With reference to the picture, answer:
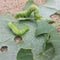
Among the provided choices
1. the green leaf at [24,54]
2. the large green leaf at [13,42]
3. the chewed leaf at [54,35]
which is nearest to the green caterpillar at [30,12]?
the large green leaf at [13,42]

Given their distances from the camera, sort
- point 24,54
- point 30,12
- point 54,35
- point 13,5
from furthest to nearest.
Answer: point 13,5 → point 30,12 → point 54,35 → point 24,54

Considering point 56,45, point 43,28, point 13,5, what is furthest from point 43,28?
point 13,5

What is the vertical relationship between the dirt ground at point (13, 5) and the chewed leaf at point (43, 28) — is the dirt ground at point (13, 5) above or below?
above

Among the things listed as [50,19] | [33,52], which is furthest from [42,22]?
[33,52]

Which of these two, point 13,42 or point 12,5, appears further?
point 12,5

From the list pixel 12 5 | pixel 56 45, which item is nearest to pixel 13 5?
pixel 12 5

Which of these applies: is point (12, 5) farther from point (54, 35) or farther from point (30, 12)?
point (54, 35)

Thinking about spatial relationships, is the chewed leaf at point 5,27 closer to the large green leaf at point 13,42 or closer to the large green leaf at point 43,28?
the large green leaf at point 13,42

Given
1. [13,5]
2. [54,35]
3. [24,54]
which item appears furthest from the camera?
[13,5]

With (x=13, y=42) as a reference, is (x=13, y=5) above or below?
above
